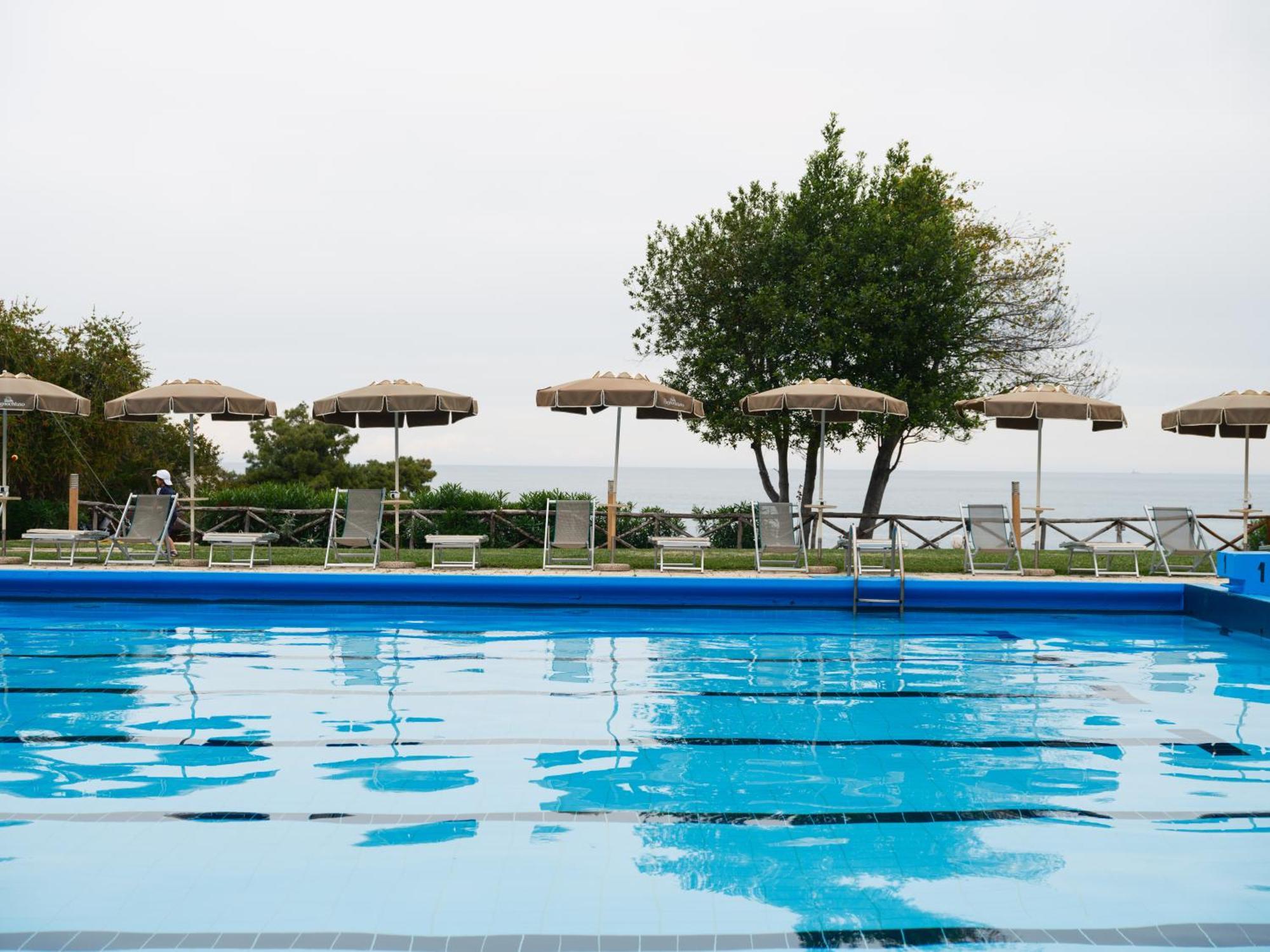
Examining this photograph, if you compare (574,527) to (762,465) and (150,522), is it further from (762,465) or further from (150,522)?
(762,465)

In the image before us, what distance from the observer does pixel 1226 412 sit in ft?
39.9

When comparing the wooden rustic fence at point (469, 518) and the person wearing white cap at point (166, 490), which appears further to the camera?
the wooden rustic fence at point (469, 518)

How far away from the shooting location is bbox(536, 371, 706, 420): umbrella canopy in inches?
464

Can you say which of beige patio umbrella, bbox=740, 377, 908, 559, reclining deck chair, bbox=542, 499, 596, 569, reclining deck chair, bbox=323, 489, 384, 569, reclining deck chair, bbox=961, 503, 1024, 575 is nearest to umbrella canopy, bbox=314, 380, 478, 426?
reclining deck chair, bbox=323, 489, 384, 569

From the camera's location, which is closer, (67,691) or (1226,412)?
(67,691)

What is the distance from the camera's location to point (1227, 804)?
487cm

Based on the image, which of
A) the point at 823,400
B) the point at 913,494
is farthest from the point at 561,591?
the point at 913,494

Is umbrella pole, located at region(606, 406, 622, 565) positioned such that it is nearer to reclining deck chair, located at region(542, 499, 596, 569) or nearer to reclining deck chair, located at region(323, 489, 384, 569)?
reclining deck chair, located at region(542, 499, 596, 569)

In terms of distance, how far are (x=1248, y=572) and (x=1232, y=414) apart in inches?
104

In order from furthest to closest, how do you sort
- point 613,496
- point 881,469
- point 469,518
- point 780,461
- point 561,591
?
point 881,469, point 780,461, point 469,518, point 613,496, point 561,591

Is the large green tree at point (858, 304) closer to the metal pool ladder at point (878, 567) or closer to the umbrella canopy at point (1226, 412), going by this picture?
the metal pool ladder at point (878, 567)

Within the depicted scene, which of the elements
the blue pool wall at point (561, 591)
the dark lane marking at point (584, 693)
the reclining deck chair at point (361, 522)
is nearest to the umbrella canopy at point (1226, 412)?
the blue pool wall at point (561, 591)

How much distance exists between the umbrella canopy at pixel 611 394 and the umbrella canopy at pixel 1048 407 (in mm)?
3405

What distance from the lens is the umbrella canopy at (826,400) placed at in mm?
12141
